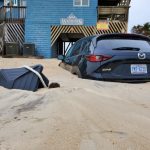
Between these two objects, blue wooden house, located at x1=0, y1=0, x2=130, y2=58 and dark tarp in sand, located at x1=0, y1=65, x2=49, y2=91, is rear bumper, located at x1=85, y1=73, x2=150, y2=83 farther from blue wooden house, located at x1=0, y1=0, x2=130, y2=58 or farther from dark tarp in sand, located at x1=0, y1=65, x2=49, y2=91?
blue wooden house, located at x1=0, y1=0, x2=130, y2=58

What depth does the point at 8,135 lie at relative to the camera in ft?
15.1

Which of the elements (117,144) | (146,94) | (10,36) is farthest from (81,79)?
(10,36)

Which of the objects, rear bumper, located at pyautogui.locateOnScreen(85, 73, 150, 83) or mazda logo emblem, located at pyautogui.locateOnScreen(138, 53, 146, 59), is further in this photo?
mazda logo emblem, located at pyautogui.locateOnScreen(138, 53, 146, 59)

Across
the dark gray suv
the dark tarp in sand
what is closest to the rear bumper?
the dark gray suv

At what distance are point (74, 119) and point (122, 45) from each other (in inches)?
172

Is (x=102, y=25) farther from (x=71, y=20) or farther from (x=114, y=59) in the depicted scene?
(x=114, y=59)

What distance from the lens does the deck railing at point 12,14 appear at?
33438 millimetres

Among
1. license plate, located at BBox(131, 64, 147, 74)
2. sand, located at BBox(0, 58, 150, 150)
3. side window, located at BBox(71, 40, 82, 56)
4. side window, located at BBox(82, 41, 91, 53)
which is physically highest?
side window, located at BBox(82, 41, 91, 53)

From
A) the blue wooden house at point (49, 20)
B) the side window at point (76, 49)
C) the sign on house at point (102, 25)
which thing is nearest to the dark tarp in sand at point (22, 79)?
the side window at point (76, 49)

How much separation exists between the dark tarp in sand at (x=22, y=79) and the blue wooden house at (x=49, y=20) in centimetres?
2492

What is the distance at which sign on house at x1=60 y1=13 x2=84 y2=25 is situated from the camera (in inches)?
1307

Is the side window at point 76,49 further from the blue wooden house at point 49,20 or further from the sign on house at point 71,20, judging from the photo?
the sign on house at point 71,20

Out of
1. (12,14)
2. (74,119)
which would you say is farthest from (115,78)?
(12,14)

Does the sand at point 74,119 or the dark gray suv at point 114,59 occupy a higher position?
the dark gray suv at point 114,59
